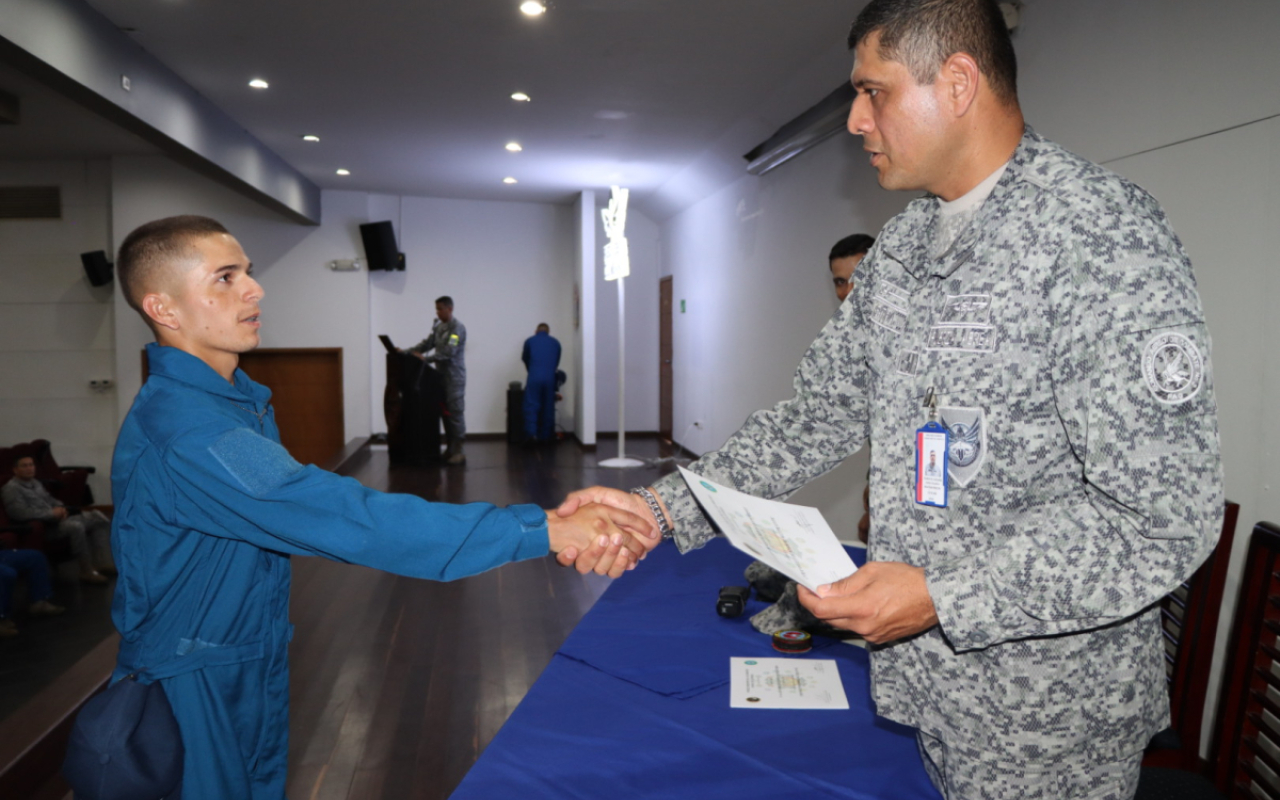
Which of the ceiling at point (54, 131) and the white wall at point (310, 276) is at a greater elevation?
the ceiling at point (54, 131)

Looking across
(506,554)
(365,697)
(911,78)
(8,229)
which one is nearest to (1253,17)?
(911,78)

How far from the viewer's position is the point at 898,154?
3.70ft

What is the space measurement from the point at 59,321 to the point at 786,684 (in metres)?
9.71

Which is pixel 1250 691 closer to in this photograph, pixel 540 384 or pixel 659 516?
pixel 659 516

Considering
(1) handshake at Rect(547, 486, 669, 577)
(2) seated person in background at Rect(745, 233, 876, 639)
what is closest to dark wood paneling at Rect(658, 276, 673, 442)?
(2) seated person in background at Rect(745, 233, 876, 639)

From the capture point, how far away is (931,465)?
1009mm

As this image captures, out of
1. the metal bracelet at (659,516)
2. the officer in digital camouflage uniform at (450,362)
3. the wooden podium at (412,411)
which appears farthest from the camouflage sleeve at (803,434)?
the officer in digital camouflage uniform at (450,362)

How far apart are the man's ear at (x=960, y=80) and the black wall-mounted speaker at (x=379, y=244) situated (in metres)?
9.79

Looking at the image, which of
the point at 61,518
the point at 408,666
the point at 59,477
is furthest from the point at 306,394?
the point at 408,666

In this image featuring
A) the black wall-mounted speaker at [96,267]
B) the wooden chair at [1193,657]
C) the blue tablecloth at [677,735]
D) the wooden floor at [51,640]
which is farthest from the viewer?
the black wall-mounted speaker at [96,267]

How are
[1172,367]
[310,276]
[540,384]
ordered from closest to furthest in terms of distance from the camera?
[1172,367]
[310,276]
[540,384]

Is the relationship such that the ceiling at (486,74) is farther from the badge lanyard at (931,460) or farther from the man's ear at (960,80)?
the badge lanyard at (931,460)

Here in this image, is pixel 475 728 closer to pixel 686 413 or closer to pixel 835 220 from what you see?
pixel 835 220

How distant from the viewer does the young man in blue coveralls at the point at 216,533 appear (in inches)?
51.1
